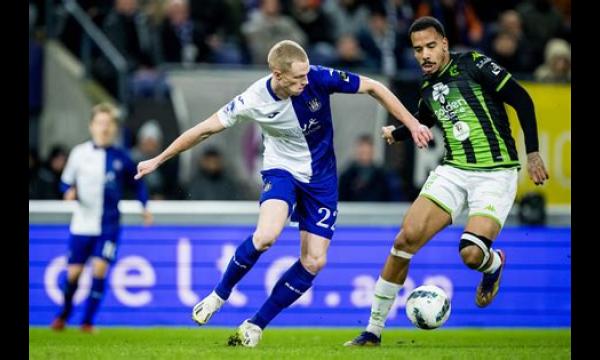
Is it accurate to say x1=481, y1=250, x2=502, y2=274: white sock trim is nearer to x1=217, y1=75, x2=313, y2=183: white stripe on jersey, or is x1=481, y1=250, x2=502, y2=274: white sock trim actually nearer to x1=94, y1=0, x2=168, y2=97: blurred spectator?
x1=217, y1=75, x2=313, y2=183: white stripe on jersey

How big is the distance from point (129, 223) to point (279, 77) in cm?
513

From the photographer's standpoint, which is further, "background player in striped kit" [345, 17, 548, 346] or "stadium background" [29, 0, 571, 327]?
"stadium background" [29, 0, 571, 327]

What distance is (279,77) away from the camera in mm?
8469

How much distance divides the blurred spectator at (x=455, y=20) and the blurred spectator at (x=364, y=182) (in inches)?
114

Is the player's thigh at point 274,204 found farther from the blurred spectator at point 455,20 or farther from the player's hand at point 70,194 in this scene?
the blurred spectator at point 455,20

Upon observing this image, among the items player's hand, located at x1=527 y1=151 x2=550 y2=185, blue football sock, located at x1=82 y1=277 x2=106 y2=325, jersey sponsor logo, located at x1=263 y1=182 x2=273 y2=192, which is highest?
player's hand, located at x1=527 y1=151 x2=550 y2=185

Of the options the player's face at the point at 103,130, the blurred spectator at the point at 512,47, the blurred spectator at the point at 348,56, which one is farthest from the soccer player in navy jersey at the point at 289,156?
the blurred spectator at the point at 512,47

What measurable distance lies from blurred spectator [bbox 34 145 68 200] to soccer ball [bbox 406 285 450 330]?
6.43m

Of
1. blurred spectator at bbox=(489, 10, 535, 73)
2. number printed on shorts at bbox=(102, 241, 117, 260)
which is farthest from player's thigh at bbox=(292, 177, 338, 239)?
blurred spectator at bbox=(489, 10, 535, 73)

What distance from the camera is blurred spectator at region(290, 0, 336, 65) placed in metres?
15.6

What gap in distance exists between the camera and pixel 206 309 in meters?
8.39

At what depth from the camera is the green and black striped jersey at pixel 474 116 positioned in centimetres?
887
